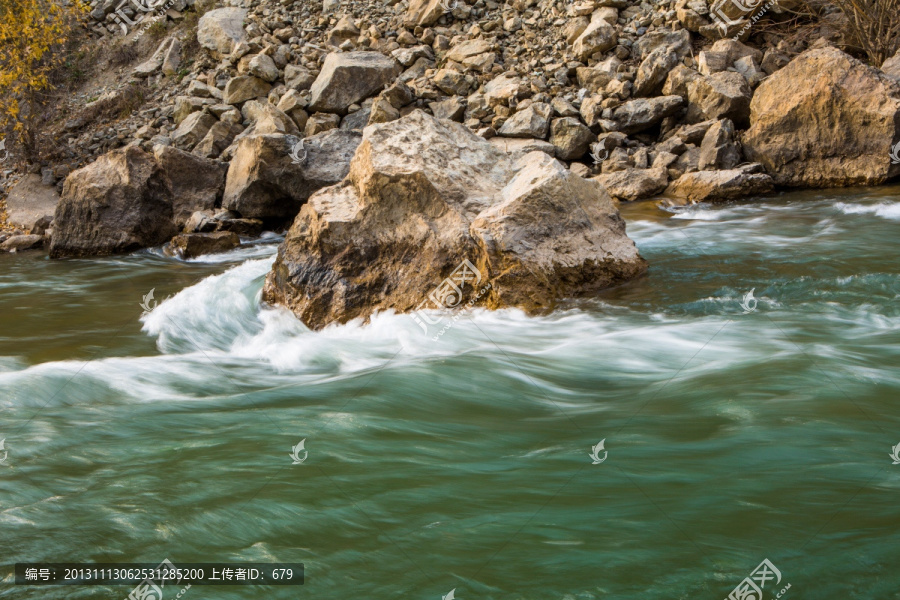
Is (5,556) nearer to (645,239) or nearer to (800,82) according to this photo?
(645,239)

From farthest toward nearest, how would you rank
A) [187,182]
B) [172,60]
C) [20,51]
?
[172,60]
[20,51]
[187,182]

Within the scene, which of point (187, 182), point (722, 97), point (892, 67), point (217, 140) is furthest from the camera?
point (217, 140)

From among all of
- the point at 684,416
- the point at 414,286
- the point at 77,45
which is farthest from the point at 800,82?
the point at 77,45

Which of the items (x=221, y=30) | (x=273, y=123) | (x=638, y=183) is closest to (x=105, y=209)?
(x=273, y=123)

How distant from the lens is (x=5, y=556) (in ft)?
7.58

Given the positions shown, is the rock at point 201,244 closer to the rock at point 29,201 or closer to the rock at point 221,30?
the rock at point 29,201

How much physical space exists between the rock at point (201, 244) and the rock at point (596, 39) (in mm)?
7302

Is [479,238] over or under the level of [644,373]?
over

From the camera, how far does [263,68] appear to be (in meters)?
15.1

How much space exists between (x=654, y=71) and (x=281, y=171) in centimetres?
633

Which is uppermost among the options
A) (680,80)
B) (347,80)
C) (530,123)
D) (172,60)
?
(172,60)

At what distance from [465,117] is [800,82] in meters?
5.60

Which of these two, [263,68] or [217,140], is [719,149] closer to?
[217,140]
